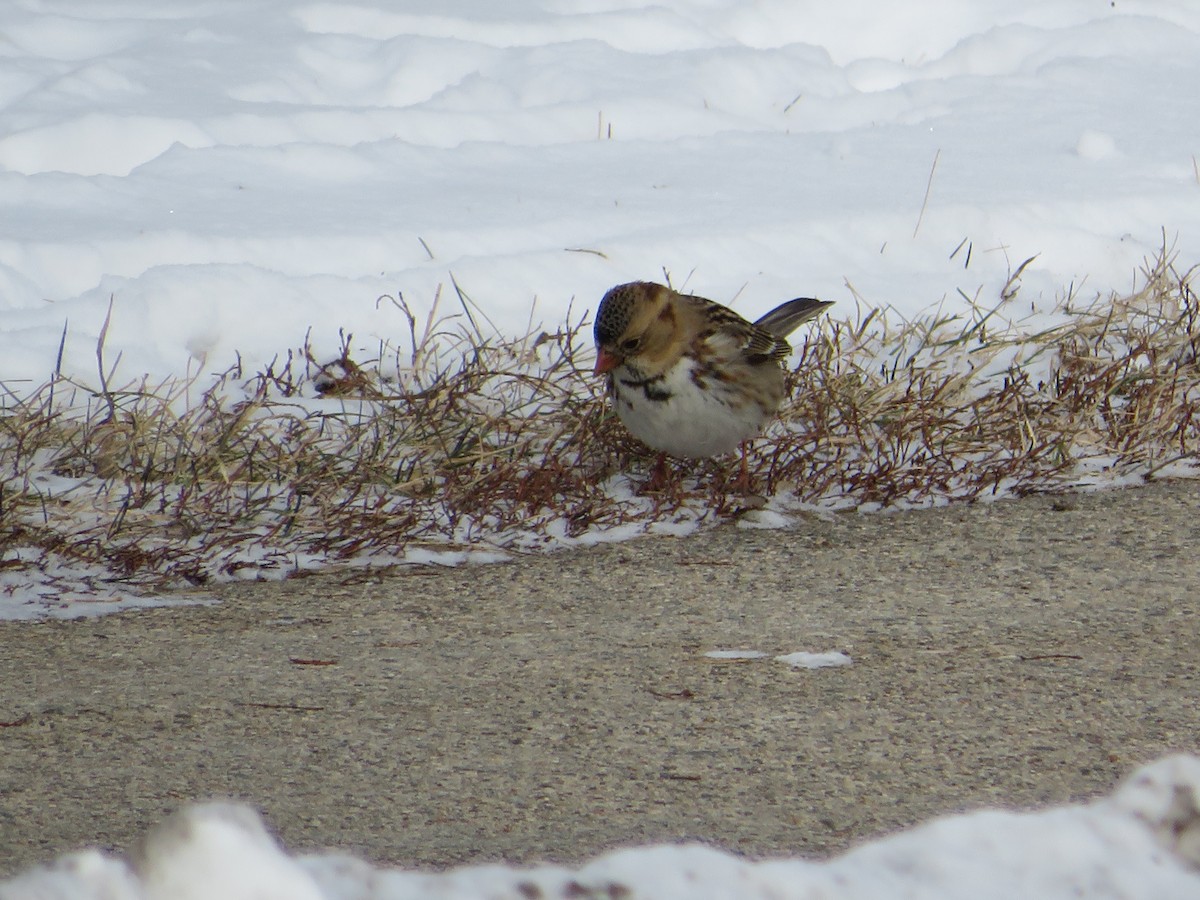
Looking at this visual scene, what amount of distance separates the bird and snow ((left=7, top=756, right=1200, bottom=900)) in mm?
2857

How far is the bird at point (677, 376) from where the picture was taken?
407 cm

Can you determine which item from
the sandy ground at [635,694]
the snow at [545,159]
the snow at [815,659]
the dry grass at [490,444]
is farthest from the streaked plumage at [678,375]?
the snow at [545,159]

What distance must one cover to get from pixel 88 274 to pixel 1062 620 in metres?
3.58

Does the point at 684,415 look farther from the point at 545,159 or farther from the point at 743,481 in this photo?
the point at 545,159

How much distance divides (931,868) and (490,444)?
126 inches

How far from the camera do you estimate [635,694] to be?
2957 millimetres

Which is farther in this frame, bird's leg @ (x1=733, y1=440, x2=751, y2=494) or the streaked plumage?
bird's leg @ (x1=733, y1=440, x2=751, y2=494)

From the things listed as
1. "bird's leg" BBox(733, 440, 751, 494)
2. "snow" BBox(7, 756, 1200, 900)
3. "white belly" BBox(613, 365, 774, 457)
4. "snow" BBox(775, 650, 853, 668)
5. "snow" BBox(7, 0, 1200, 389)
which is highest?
"snow" BBox(7, 0, 1200, 389)

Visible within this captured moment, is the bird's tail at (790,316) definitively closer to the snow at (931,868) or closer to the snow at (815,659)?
the snow at (815,659)

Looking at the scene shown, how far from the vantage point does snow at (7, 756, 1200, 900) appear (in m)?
1.12

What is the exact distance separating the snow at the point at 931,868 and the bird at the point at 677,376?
286 cm

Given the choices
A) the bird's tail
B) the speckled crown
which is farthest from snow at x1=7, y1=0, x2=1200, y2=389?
the speckled crown

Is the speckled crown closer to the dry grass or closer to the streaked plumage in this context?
the streaked plumage

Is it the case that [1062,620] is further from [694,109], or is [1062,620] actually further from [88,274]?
[694,109]
